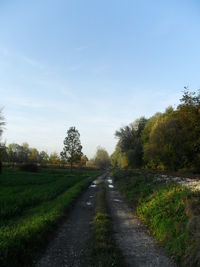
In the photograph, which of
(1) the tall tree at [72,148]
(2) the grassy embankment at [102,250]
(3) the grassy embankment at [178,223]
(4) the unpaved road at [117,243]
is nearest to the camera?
(2) the grassy embankment at [102,250]

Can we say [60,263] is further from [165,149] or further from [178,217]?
[165,149]

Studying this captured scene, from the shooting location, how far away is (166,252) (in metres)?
7.55

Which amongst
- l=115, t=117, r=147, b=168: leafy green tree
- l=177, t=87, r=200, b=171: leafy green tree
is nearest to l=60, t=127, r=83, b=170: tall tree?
l=115, t=117, r=147, b=168: leafy green tree

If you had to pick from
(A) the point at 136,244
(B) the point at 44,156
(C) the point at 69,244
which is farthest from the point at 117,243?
(B) the point at 44,156

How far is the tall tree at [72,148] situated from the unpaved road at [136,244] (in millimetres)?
57655

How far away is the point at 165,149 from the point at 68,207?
26315 mm

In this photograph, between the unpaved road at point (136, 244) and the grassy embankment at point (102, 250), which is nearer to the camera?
the grassy embankment at point (102, 250)

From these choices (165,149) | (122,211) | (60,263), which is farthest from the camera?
(165,149)

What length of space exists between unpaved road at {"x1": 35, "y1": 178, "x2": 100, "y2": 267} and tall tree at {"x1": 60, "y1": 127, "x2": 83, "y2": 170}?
57.2 m

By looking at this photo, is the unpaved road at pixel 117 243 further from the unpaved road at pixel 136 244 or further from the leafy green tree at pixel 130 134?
the leafy green tree at pixel 130 134

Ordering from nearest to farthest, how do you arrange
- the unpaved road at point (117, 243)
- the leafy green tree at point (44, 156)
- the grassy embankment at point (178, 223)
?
1. the grassy embankment at point (178, 223)
2. the unpaved road at point (117, 243)
3. the leafy green tree at point (44, 156)

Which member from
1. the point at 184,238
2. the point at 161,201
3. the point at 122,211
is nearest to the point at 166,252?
the point at 184,238

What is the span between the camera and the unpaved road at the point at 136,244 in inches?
269

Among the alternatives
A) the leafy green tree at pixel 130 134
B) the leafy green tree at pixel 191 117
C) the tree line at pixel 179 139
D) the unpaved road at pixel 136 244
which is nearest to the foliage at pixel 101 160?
the leafy green tree at pixel 130 134
